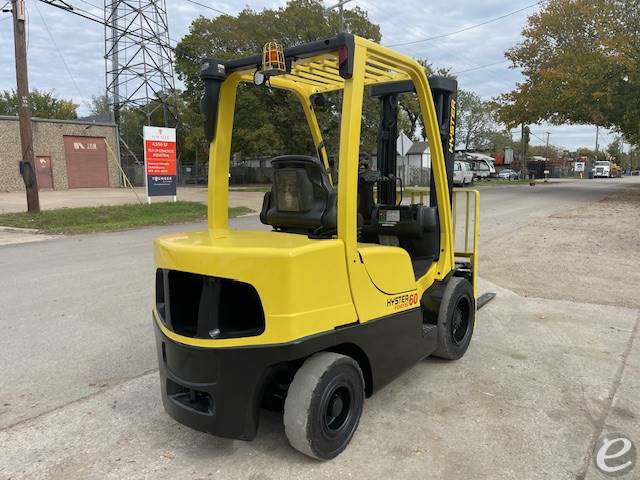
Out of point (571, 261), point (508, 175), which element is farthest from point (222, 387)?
point (508, 175)

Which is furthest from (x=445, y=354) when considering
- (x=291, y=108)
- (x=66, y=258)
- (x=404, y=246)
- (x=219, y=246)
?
(x=291, y=108)

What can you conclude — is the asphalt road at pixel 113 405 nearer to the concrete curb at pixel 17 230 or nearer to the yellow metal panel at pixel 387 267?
the yellow metal panel at pixel 387 267

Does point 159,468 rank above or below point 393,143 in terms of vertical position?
below

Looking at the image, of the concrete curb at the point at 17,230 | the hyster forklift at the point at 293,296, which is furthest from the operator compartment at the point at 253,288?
the concrete curb at the point at 17,230

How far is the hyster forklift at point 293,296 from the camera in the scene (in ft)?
8.80

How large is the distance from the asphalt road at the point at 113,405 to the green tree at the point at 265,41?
26067 mm

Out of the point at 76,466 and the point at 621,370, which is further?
the point at 621,370

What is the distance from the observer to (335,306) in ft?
9.34

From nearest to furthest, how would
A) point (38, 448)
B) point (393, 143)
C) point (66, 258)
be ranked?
point (38, 448)
point (393, 143)
point (66, 258)

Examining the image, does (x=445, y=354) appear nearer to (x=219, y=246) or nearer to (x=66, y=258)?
(x=219, y=246)

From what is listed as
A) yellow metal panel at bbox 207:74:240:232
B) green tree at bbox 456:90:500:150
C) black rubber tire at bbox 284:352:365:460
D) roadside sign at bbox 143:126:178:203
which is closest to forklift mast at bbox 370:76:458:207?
yellow metal panel at bbox 207:74:240:232

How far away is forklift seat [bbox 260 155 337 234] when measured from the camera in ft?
10.9

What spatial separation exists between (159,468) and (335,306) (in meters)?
1.32

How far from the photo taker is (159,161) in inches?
769
